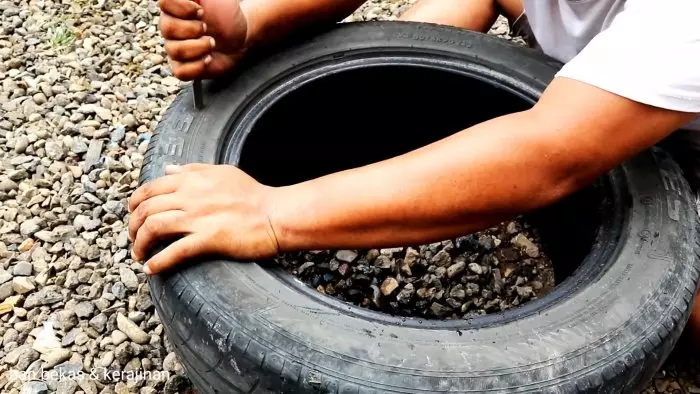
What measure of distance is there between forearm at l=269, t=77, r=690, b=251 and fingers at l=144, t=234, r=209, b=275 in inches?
5.0

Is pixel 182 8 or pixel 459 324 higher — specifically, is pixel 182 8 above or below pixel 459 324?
above

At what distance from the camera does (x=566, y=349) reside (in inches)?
44.0

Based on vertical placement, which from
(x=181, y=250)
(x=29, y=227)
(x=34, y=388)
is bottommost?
(x=34, y=388)

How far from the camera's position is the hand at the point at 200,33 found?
54.1 inches

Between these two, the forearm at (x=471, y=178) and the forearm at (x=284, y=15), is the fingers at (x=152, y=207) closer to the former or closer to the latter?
the forearm at (x=471, y=178)

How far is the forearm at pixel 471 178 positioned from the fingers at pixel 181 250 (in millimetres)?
128

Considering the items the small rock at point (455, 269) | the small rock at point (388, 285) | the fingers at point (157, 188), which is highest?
the fingers at point (157, 188)

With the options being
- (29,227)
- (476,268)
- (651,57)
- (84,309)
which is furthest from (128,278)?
(651,57)

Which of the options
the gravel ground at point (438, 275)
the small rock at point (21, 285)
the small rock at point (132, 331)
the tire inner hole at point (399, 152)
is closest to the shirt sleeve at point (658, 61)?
the tire inner hole at point (399, 152)

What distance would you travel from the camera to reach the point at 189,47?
1403 mm

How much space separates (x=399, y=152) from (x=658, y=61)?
0.90 m

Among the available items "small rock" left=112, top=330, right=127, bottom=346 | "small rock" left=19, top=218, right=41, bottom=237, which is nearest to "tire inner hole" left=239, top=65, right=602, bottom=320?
"small rock" left=112, top=330, right=127, bottom=346

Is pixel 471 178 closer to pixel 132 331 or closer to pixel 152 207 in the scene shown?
pixel 152 207

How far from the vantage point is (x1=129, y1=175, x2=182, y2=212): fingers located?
4.04 feet
